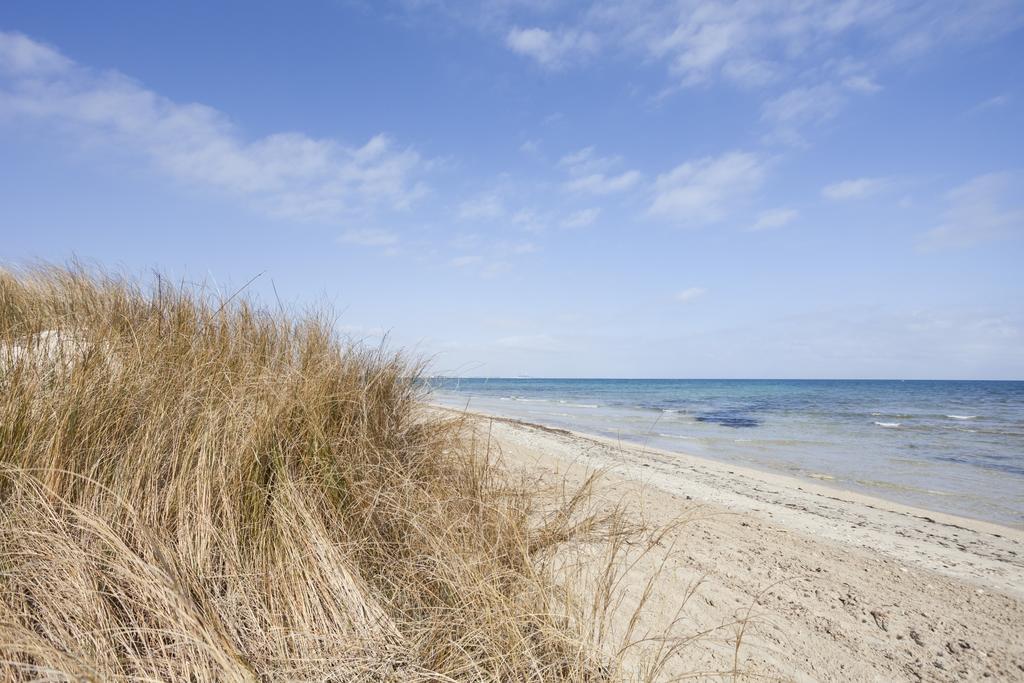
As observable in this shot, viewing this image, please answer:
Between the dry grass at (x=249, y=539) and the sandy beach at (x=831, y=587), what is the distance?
0.74 m

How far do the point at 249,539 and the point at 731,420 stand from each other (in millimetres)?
20535

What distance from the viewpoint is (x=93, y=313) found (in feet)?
13.9

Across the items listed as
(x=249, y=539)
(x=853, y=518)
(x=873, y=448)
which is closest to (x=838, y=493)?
(x=853, y=518)

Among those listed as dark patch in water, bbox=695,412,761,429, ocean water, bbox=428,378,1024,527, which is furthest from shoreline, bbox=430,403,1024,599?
dark patch in water, bbox=695,412,761,429

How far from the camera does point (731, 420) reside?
2014 centimetres

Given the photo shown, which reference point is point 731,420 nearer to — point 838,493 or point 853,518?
point 838,493

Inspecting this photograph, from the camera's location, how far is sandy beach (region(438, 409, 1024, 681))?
112 inches

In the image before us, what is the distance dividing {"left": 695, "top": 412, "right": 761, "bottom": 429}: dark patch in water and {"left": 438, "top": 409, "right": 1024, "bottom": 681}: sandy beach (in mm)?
11483

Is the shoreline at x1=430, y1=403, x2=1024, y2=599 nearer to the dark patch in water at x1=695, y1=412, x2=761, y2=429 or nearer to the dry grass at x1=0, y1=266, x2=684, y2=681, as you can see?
the dry grass at x1=0, y1=266, x2=684, y2=681

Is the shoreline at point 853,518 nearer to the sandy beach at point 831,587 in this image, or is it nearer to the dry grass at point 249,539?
the sandy beach at point 831,587

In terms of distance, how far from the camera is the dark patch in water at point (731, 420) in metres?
18.4

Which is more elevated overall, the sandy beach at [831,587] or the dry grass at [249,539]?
the dry grass at [249,539]

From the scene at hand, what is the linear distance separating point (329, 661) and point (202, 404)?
181 centimetres

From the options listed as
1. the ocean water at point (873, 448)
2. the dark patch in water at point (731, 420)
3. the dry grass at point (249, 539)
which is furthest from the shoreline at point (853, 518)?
the dark patch in water at point (731, 420)
